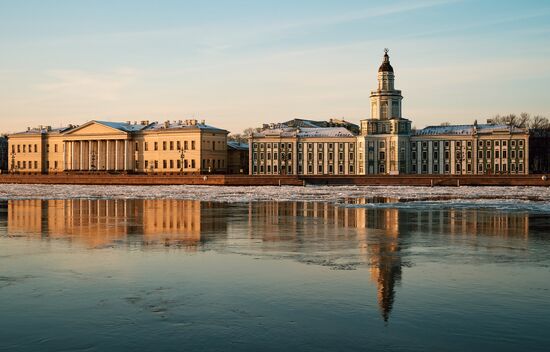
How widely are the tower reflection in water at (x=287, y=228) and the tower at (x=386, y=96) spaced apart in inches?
2678

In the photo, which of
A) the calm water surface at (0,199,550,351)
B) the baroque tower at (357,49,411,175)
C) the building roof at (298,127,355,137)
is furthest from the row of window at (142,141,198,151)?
the calm water surface at (0,199,550,351)

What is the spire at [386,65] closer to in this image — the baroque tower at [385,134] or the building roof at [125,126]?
the baroque tower at [385,134]

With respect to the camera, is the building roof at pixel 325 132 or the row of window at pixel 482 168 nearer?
the row of window at pixel 482 168

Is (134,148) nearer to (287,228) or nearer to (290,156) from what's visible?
(290,156)

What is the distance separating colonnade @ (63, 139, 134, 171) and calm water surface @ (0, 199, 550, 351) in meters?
91.8

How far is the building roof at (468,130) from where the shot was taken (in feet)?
333

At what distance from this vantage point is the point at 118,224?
2692 centimetres

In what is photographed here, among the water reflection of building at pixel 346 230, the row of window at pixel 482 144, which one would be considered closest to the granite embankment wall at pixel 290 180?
the row of window at pixel 482 144

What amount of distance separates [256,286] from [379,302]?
98.8 inches

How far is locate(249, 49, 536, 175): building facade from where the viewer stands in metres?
102

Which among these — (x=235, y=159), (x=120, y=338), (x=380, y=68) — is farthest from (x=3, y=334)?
(x=235, y=159)

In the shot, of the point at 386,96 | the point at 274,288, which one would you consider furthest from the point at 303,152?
the point at 274,288

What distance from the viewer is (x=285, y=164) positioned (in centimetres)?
10888

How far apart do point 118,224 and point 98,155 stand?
93530mm
